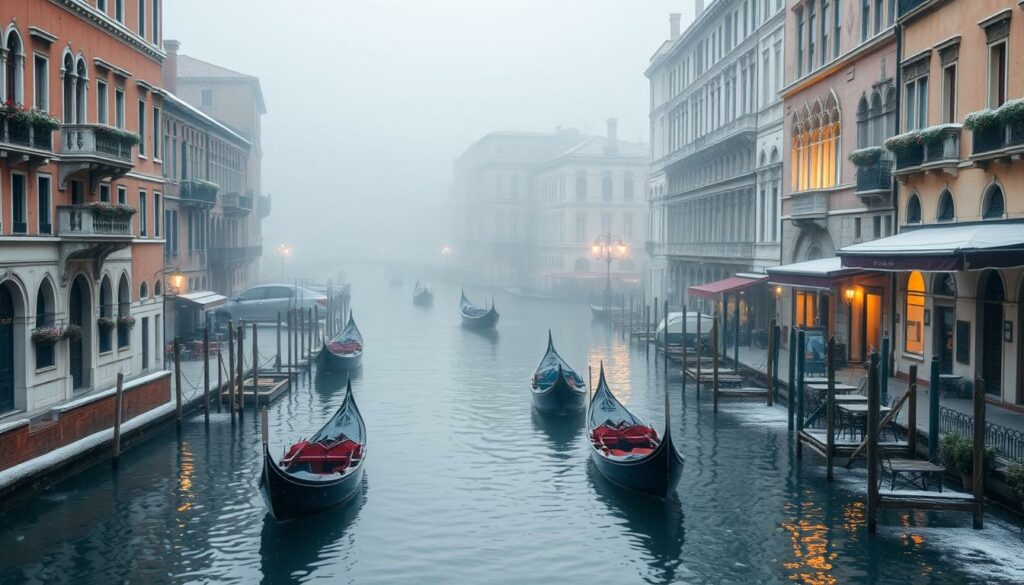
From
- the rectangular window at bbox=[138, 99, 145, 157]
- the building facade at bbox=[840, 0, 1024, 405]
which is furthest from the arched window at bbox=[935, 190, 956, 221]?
the rectangular window at bbox=[138, 99, 145, 157]

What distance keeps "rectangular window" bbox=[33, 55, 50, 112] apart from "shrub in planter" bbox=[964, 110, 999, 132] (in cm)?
1724

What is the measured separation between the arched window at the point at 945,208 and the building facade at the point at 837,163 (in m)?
2.64

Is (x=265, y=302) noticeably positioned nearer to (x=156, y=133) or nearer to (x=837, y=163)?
(x=156, y=133)

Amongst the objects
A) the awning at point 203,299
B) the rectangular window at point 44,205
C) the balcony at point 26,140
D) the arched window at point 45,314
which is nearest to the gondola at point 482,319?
the awning at point 203,299

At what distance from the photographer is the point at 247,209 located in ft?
157

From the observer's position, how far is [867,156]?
23.8m

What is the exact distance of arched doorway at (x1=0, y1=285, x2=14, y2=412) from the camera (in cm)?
1894

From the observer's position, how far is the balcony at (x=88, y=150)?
68.4 feet

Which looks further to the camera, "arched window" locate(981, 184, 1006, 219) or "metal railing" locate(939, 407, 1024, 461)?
"arched window" locate(981, 184, 1006, 219)

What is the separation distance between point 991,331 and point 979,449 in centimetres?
688

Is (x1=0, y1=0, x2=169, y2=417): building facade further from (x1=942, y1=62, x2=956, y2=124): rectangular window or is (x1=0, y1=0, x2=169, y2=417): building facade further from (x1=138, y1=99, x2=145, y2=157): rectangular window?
(x1=942, y1=62, x2=956, y2=124): rectangular window

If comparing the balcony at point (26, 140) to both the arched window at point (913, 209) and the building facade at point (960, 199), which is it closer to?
the building facade at point (960, 199)

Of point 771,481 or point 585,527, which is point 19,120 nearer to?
point 585,527

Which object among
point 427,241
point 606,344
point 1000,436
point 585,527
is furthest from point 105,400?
point 427,241
